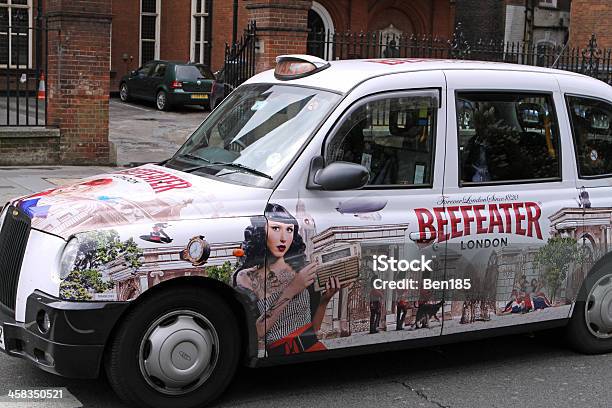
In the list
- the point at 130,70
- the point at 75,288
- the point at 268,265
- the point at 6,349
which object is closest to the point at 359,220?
the point at 268,265

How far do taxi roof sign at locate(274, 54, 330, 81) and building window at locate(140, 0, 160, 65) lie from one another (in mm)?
28667

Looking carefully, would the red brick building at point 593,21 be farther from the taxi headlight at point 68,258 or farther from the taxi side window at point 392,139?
the taxi headlight at point 68,258

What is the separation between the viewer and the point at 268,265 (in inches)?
195

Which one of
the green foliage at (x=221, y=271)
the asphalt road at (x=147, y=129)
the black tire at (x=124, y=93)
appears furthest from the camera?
the black tire at (x=124, y=93)

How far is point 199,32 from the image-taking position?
1309 inches

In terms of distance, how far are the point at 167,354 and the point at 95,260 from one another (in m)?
0.65

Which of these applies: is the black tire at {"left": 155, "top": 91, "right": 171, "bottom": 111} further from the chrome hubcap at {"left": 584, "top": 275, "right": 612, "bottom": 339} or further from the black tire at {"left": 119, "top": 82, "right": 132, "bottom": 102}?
the chrome hubcap at {"left": 584, "top": 275, "right": 612, "bottom": 339}

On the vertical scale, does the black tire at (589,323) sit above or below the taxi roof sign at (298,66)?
below

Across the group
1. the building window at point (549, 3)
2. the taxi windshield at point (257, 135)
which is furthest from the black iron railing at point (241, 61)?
the building window at point (549, 3)

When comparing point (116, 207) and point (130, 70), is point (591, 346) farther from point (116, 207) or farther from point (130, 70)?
point (130, 70)

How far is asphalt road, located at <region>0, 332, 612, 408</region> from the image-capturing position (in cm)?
527

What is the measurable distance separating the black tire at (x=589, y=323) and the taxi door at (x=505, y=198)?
171 millimetres

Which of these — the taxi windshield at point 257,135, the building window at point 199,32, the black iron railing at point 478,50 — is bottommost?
the taxi windshield at point 257,135

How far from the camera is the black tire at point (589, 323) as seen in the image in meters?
6.15
